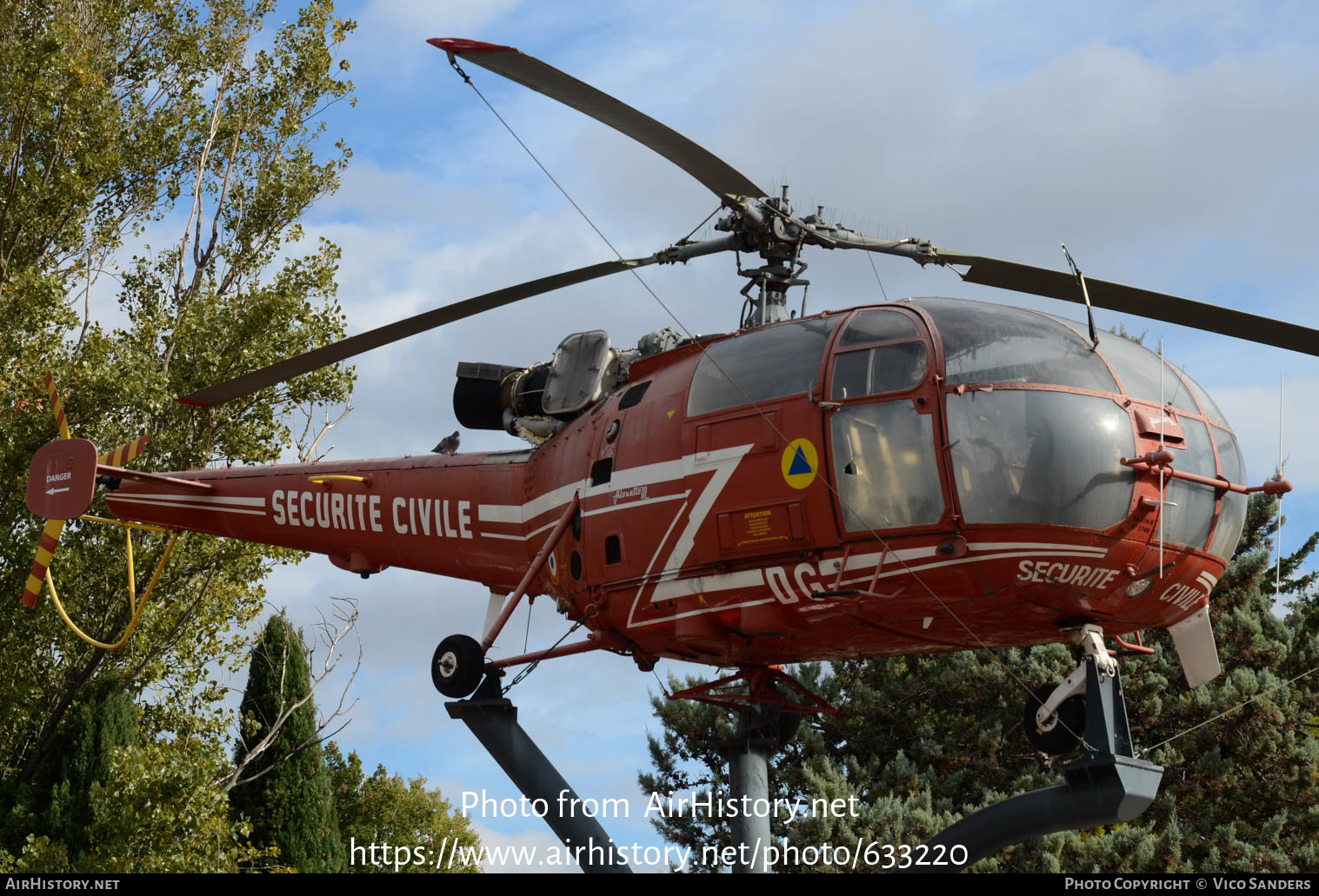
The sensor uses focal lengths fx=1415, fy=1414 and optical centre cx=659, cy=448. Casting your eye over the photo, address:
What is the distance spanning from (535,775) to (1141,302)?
220 inches

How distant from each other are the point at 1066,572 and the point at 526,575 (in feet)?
14.2

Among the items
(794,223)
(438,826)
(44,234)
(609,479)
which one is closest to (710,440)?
(609,479)

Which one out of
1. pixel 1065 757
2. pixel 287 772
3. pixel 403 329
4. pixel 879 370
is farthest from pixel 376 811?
pixel 879 370

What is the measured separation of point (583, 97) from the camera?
864cm

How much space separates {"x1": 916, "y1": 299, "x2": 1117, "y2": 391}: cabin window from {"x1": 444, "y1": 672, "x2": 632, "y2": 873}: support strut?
4274 millimetres

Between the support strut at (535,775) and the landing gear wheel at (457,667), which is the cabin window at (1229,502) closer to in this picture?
the support strut at (535,775)

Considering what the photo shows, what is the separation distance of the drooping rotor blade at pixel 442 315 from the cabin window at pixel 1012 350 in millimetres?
2196

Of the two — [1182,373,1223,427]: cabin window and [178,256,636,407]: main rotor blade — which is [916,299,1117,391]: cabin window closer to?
[1182,373,1223,427]: cabin window

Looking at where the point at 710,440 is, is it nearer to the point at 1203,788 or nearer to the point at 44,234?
the point at 1203,788

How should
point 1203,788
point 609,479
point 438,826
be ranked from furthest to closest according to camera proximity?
point 438,826 → point 1203,788 → point 609,479

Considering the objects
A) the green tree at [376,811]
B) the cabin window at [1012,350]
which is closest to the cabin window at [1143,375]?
the cabin window at [1012,350]

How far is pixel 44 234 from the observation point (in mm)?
20328
